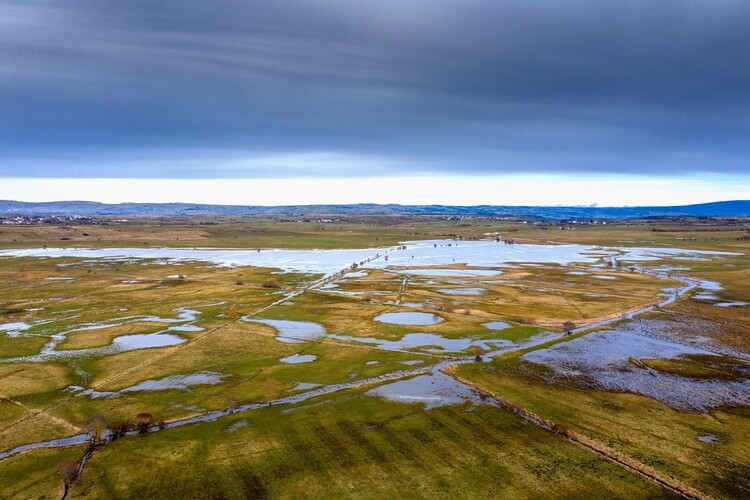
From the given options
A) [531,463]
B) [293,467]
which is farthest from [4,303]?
[531,463]

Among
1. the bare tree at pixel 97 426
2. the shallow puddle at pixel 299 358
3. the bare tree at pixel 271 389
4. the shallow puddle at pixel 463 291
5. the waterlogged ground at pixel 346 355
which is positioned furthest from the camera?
the shallow puddle at pixel 463 291

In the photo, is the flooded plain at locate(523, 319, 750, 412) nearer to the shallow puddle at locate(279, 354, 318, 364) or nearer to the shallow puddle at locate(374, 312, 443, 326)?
Result: the shallow puddle at locate(374, 312, 443, 326)

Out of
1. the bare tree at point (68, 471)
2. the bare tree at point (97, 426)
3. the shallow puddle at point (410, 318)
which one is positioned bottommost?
the shallow puddle at point (410, 318)

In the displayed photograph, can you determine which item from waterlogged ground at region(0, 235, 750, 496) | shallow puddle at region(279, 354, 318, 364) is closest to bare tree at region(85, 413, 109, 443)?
waterlogged ground at region(0, 235, 750, 496)

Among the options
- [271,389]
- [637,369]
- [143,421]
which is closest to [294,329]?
[271,389]

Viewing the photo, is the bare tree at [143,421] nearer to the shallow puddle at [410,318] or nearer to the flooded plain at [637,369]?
the flooded plain at [637,369]

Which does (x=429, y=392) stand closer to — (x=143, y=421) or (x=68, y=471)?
(x=143, y=421)

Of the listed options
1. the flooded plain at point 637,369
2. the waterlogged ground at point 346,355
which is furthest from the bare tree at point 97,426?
the flooded plain at point 637,369

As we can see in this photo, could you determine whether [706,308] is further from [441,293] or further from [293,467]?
[293,467]

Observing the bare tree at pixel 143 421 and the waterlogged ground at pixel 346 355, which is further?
the bare tree at pixel 143 421
